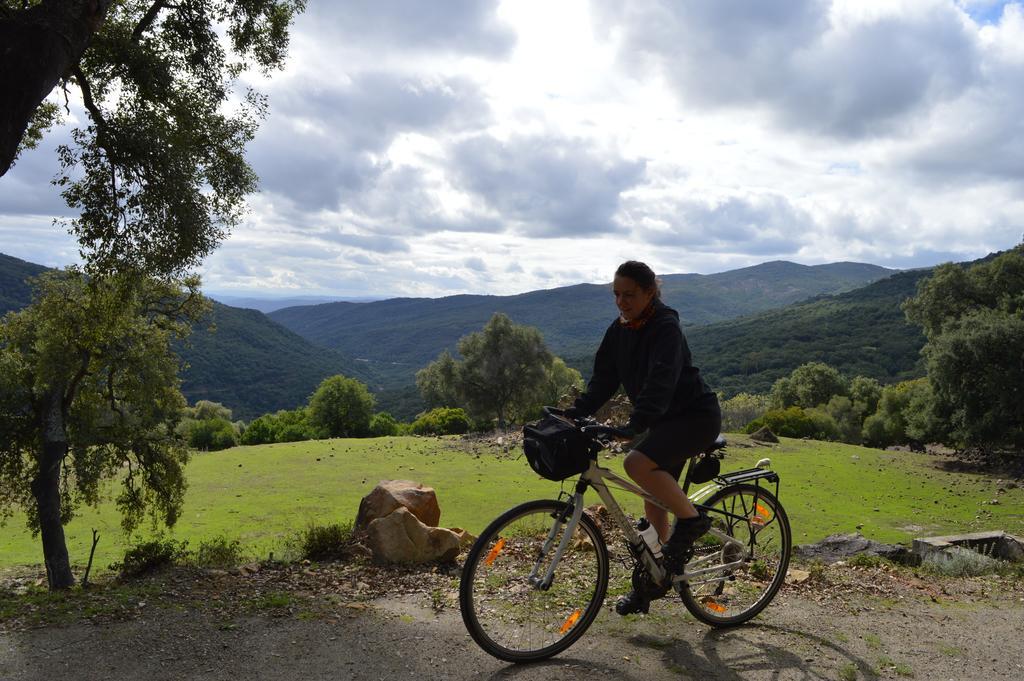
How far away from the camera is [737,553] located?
17.5 ft

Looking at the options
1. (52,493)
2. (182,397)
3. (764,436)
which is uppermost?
(182,397)

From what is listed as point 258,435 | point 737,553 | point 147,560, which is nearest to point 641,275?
point 737,553

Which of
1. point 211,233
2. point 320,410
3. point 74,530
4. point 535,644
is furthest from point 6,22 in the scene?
point 320,410

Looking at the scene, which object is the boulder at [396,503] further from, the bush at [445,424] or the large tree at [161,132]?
the bush at [445,424]

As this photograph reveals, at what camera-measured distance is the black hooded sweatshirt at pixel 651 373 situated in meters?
4.25

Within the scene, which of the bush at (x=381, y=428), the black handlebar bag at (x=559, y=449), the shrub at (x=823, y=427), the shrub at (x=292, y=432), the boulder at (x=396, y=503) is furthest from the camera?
the bush at (x=381, y=428)

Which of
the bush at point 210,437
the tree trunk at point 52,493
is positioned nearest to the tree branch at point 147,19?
the tree trunk at point 52,493

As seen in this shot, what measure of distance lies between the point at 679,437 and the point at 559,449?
90cm

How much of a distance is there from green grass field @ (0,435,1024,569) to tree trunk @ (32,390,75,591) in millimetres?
3415

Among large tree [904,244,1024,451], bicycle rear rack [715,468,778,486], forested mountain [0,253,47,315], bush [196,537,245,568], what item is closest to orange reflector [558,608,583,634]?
bicycle rear rack [715,468,778,486]

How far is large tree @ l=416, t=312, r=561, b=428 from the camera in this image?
5494 centimetres

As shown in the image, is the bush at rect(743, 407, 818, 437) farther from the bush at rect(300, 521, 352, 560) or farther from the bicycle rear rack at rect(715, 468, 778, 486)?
the bicycle rear rack at rect(715, 468, 778, 486)

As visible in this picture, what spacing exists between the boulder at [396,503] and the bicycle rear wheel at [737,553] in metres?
4.76

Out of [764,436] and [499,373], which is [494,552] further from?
[499,373]
